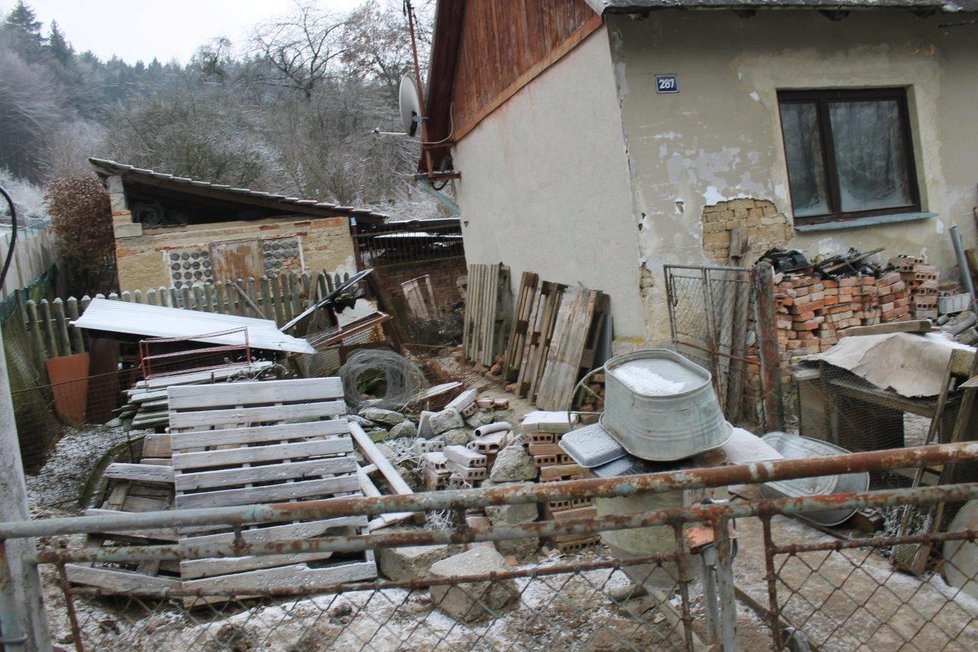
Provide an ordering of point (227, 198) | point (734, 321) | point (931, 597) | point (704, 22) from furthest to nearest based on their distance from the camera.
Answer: point (227, 198)
point (704, 22)
point (734, 321)
point (931, 597)

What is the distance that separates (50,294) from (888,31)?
17480 millimetres

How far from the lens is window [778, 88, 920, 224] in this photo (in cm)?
693

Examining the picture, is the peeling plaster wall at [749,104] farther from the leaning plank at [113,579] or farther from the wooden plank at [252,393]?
the leaning plank at [113,579]

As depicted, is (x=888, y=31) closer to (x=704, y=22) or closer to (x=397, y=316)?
(x=704, y=22)

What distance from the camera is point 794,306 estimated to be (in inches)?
237

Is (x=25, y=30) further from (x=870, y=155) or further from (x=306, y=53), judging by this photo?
(x=870, y=155)

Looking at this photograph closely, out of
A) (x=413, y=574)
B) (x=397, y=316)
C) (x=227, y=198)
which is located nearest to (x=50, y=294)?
(x=227, y=198)

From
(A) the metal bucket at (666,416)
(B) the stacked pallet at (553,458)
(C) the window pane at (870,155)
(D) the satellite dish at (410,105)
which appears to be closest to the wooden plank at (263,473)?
(B) the stacked pallet at (553,458)

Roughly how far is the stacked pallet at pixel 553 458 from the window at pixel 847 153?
148 inches

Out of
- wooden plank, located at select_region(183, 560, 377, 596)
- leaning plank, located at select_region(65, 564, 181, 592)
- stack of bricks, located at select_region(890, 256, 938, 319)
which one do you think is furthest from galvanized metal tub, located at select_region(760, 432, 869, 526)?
leaning plank, located at select_region(65, 564, 181, 592)

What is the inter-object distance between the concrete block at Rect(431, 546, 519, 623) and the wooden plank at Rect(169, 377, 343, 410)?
172cm

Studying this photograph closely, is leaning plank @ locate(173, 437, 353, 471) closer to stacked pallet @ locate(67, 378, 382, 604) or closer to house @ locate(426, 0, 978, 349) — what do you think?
stacked pallet @ locate(67, 378, 382, 604)

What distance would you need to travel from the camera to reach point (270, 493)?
4.49 meters

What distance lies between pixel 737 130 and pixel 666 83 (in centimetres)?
85
